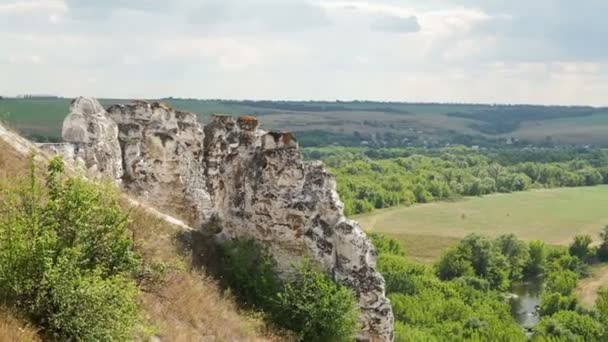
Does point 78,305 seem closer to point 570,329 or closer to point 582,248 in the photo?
point 570,329

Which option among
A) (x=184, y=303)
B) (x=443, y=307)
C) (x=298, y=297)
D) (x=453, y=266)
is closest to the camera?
(x=184, y=303)

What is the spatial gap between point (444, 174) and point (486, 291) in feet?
190

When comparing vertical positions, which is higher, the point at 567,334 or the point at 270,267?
the point at 270,267

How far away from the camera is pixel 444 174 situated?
106m

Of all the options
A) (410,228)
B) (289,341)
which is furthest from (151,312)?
(410,228)

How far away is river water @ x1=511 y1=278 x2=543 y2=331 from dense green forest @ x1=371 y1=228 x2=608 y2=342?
88 cm

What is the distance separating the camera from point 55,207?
7863 millimetres

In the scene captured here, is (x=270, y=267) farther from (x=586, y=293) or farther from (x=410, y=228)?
(x=410, y=228)

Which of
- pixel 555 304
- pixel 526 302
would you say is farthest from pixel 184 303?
pixel 526 302

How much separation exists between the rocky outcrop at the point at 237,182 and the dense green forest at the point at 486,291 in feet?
52.6

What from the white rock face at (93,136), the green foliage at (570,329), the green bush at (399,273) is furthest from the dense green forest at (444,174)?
the white rock face at (93,136)

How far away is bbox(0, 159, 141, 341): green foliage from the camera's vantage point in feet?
23.6

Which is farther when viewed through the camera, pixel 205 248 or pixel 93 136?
pixel 93 136

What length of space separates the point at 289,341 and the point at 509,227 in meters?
64.6
